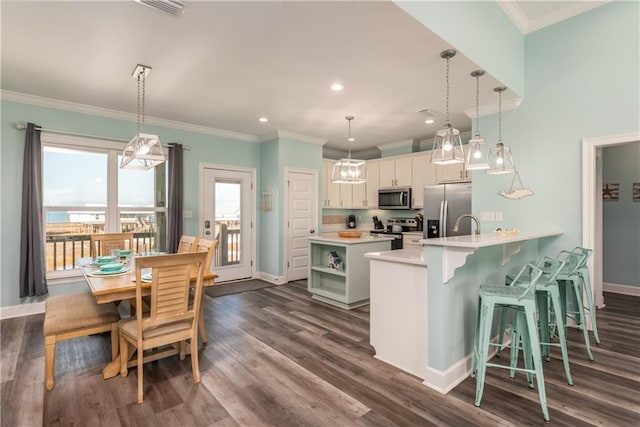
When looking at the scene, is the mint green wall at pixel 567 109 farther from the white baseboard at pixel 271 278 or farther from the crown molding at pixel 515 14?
the white baseboard at pixel 271 278

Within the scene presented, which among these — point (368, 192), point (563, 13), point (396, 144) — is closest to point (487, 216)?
point (563, 13)

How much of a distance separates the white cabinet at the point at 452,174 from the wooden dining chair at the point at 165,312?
4.34m

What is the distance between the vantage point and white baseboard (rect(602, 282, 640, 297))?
4590 mm

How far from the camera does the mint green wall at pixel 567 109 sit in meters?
3.16

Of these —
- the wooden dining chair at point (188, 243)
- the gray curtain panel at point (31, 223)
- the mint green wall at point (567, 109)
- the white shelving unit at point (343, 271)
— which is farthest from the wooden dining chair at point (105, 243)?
the mint green wall at point (567, 109)

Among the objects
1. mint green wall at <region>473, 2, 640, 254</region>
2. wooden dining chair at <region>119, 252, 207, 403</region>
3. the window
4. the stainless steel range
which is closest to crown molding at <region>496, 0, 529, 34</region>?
mint green wall at <region>473, 2, 640, 254</region>

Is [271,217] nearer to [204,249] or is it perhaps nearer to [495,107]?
[204,249]

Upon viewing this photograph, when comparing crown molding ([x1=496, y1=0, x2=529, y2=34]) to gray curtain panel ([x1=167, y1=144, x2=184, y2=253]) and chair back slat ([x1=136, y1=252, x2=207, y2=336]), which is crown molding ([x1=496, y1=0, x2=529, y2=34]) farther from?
gray curtain panel ([x1=167, y1=144, x2=184, y2=253])

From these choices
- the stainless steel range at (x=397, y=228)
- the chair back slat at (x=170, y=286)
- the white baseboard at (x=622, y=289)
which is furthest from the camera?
the stainless steel range at (x=397, y=228)

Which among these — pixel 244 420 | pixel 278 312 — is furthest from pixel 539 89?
pixel 244 420

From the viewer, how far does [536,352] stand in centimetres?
198

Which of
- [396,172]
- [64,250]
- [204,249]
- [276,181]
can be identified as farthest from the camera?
[396,172]

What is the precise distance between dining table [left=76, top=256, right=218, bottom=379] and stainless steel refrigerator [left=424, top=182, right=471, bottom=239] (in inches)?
149

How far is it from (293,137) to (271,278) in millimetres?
2559
